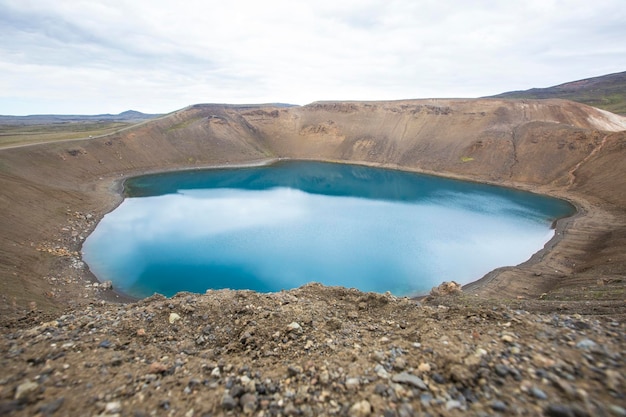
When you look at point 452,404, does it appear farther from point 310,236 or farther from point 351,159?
point 351,159

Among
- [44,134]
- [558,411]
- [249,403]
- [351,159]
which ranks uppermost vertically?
[44,134]

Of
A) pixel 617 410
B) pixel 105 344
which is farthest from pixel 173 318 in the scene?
pixel 617 410

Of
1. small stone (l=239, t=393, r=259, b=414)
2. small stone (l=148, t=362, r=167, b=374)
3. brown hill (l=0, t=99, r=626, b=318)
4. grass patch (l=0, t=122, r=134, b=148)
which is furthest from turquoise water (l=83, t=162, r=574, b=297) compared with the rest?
grass patch (l=0, t=122, r=134, b=148)

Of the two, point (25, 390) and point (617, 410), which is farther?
point (25, 390)

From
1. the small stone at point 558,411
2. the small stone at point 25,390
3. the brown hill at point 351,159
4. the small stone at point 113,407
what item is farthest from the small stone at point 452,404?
the brown hill at point 351,159

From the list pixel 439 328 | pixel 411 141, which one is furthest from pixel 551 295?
pixel 411 141

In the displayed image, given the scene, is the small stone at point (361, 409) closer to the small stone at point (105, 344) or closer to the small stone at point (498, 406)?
the small stone at point (498, 406)

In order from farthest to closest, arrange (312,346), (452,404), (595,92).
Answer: (595,92) < (312,346) < (452,404)
